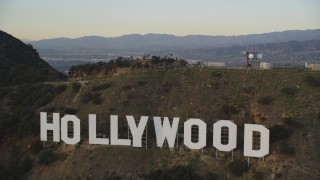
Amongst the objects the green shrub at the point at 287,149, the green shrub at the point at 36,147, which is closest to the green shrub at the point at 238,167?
the green shrub at the point at 287,149

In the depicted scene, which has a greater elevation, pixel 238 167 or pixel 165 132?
pixel 165 132

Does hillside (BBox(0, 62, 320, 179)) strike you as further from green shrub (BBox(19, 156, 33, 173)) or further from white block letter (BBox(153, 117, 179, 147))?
white block letter (BBox(153, 117, 179, 147))

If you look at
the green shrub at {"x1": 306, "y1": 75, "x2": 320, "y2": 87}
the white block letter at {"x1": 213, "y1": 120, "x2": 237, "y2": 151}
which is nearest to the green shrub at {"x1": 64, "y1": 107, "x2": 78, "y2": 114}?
the white block letter at {"x1": 213, "y1": 120, "x2": 237, "y2": 151}

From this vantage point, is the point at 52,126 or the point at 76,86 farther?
the point at 76,86

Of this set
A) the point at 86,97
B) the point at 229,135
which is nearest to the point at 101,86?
the point at 86,97

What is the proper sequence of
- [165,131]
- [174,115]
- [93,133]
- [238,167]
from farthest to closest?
[174,115]
[93,133]
[165,131]
[238,167]

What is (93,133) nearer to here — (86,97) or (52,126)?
(52,126)

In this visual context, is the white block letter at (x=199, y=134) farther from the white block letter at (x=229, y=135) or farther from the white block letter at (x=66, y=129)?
the white block letter at (x=66, y=129)
